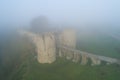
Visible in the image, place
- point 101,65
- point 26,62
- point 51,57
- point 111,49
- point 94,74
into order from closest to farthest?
point 94,74
point 101,65
point 51,57
point 26,62
point 111,49

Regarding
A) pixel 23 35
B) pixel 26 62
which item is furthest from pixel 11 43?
pixel 26 62

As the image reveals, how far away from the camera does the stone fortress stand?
3313 inches

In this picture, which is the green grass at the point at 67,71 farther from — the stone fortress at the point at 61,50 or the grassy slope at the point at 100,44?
the grassy slope at the point at 100,44

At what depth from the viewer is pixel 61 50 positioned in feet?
305

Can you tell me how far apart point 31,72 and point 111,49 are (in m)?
37.7

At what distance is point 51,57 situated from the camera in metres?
86.1

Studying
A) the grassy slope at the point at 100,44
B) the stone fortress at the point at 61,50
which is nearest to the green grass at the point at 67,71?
the stone fortress at the point at 61,50

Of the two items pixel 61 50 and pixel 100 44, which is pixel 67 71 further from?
pixel 100 44

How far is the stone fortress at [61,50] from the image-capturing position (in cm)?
8415

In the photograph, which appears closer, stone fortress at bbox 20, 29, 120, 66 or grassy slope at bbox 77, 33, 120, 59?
stone fortress at bbox 20, 29, 120, 66

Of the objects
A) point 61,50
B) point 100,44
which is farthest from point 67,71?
point 100,44

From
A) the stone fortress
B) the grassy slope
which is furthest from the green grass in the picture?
the grassy slope

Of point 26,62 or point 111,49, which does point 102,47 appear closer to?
point 111,49

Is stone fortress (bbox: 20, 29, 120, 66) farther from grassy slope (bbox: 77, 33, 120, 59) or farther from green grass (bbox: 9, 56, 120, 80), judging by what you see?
grassy slope (bbox: 77, 33, 120, 59)
